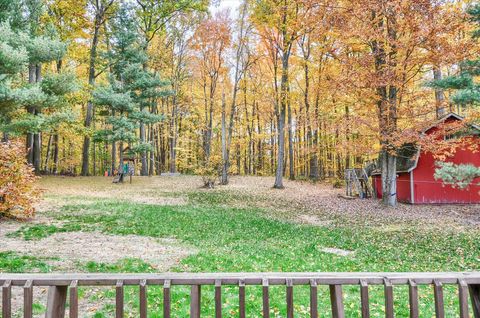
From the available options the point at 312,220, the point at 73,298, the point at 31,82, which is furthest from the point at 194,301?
the point at 31,82

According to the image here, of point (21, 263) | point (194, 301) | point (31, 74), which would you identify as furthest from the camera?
point (31, 74)

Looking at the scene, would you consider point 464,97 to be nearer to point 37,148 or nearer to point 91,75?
point 91,75

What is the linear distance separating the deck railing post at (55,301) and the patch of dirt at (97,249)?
12.1 feet

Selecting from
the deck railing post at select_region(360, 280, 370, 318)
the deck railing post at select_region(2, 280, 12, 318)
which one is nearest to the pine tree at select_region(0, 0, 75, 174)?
the deck railing post at select_region(2, 280, 12, 318)

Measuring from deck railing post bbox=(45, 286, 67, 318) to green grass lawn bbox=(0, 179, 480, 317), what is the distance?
192 cm

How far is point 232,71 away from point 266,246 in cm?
1858

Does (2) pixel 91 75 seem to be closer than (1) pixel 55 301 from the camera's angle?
No

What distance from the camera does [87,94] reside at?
64.3ft

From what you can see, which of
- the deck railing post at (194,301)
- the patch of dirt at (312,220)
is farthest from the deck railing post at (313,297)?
the patch of dirt at (312,220)

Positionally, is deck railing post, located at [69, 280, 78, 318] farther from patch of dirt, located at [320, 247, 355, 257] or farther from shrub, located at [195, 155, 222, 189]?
shrub, located at [195, 155, 222, 189]

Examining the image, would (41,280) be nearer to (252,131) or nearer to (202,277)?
(202,277)

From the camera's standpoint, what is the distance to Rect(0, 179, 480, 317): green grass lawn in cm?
471

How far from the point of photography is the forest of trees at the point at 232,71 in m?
13.0

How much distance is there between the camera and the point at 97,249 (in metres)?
7.05
